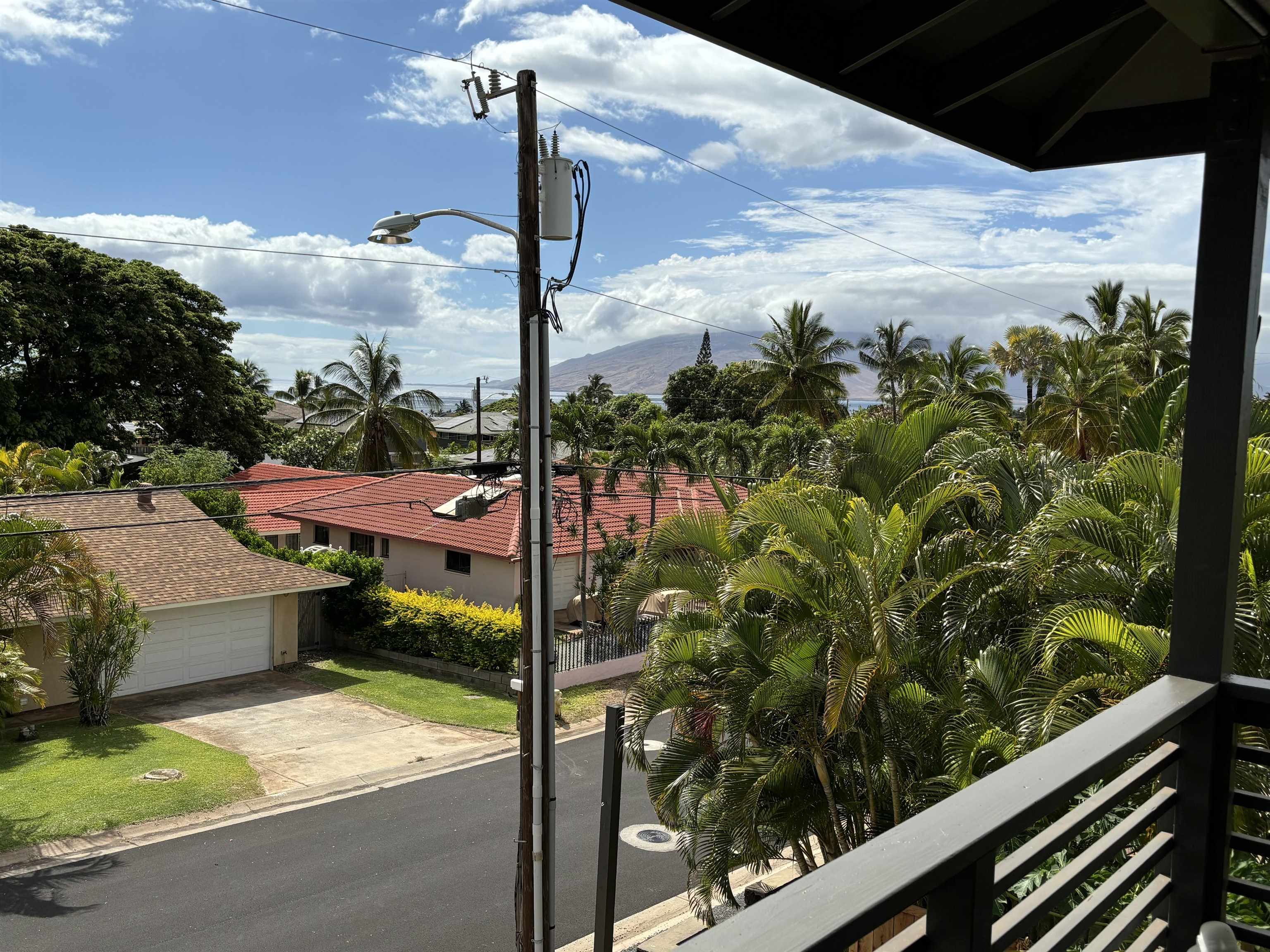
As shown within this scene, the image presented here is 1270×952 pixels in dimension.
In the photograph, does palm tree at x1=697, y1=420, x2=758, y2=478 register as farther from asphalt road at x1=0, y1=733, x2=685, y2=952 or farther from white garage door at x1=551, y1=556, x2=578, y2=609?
asphalt road at x1=0, y1=733, x2=685, y2=952

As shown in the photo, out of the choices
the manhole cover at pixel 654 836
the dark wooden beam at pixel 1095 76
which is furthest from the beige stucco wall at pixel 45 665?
the dark wooden beam at pixel 1095 76

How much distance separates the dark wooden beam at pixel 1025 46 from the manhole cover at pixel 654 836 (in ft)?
46.4

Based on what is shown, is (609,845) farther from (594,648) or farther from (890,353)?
(890,353)

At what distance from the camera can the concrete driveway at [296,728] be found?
1839cm

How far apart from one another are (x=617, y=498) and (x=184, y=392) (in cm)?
2342

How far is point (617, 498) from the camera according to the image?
29.1 metres

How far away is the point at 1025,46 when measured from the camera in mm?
3021

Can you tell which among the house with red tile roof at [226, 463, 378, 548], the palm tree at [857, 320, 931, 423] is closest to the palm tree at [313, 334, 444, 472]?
the house with red tile roof at [226, 463, 378, 548]

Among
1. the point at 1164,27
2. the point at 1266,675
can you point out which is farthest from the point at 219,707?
the point at 1164,27

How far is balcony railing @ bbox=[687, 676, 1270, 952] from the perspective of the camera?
1.09m

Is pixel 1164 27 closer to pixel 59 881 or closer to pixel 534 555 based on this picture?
pixel 534 555

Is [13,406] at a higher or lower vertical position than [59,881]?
higher

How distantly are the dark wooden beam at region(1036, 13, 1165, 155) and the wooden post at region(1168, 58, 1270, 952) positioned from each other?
660 mm

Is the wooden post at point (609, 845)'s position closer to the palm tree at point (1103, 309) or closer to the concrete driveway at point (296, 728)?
the concrete driveway at point (296, 728)
